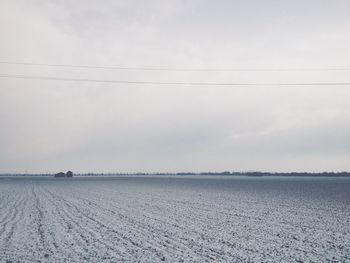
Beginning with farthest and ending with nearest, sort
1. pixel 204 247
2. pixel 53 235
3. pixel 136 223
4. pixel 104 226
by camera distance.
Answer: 1. pixel 136 223
2. pixel 104 226
3. pixel 53 235
4. pixel 204 247

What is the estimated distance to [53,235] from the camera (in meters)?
15.4

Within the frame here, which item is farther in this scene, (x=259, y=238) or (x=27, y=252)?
(x=259, y=238)

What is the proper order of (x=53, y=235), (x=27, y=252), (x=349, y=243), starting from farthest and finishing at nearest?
(x=53, y=235) < (x=349, y=243) < (x=27, y=252)

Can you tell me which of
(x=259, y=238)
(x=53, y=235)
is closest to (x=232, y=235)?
(x=259, y=238)

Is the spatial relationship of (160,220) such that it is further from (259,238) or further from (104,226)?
(259,238)

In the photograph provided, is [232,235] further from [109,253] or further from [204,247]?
[109,253]

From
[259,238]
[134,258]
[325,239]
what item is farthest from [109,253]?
[325,239]

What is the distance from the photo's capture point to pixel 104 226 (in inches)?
699

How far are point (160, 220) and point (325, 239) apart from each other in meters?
8.92

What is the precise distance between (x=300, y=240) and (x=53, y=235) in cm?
1065

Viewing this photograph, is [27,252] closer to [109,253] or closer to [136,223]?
[109,253]

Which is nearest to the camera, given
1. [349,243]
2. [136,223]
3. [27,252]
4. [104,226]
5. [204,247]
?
[27,252]

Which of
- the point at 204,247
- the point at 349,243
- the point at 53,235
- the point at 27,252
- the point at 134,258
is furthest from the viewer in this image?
the point at 53,235

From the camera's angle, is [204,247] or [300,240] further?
[300,240]
